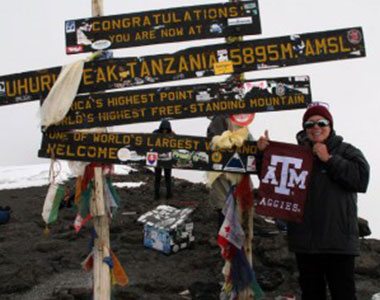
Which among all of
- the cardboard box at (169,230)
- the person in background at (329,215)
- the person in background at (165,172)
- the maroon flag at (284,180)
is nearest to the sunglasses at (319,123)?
the person in background at (329,215)

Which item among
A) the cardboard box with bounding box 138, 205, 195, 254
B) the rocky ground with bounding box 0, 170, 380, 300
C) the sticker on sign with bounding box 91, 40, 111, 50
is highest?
the sticker on sign with bounding box 91, 40, 111, 50

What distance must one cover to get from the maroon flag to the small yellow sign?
2.92ft

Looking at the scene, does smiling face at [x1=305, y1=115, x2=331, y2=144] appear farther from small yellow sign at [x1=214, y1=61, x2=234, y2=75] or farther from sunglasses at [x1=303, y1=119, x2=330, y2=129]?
small yellow sign at [x1=214, y1=61, x2=234, y2=75]

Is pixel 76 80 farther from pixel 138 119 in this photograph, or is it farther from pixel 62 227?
pixel 62 227

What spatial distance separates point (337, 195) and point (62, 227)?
28.0 feet

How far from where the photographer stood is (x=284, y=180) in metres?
4.20

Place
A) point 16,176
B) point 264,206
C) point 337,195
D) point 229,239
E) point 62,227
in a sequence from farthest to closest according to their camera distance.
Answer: point 16,176 → point 62,227 → point 229,239 → point 264,206 → point 337,195

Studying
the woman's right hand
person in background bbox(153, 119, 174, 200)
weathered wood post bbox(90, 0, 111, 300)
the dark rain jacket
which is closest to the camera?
the dark rain jacket

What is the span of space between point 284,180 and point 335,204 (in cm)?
63

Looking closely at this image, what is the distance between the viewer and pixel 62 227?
10727 millimetres

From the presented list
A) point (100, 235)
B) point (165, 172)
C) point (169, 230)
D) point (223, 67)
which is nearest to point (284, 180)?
point (223, 67)

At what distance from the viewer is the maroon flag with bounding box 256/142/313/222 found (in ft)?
13.1

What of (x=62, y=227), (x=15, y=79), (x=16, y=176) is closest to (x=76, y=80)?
(x=15, y=79)

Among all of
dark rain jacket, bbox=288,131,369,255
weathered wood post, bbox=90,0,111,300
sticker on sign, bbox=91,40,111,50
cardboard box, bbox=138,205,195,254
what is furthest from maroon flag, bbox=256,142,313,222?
cardboard box, bbox=138,205,195,254
